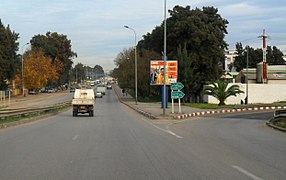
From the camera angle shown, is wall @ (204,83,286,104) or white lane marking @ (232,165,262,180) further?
wall @ (204,83,286,104)

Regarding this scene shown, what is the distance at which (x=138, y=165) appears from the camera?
10.8 meters

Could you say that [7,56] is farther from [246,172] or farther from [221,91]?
[246,172]

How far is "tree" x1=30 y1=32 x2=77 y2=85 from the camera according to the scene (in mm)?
137375

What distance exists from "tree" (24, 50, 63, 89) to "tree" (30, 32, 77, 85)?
509 inches

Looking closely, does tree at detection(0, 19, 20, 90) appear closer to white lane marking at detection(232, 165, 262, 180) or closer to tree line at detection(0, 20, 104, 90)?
tree line at detection(0, 20, 104, 90)

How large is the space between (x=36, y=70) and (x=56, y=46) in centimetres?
3078

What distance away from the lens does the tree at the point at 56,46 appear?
13738 cm

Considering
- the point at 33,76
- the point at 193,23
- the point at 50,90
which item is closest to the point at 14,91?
the point at 33,76

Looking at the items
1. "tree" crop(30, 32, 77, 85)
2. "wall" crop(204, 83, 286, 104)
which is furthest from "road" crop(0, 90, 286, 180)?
"tree" crop(30, 32, 77, 85)

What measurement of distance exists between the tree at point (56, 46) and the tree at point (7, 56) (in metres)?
44.1

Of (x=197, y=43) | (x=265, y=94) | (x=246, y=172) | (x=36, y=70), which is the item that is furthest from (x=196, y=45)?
(x=246, y=172)

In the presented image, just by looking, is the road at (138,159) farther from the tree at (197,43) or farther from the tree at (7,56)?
the tree at (7,56)

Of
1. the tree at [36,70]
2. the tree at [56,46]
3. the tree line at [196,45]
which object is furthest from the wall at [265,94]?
the tree at [56,46]

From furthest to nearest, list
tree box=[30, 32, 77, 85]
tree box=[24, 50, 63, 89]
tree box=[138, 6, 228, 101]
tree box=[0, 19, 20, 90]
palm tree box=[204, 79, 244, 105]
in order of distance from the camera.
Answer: tree box=[30, 32, 77, 85], tree box=[24, 50, 63, 89], tree box=[0, 19, 20, 90], tree box=[138, 6, 228, 101], palm tree box=[204, 79, 244, 105]
